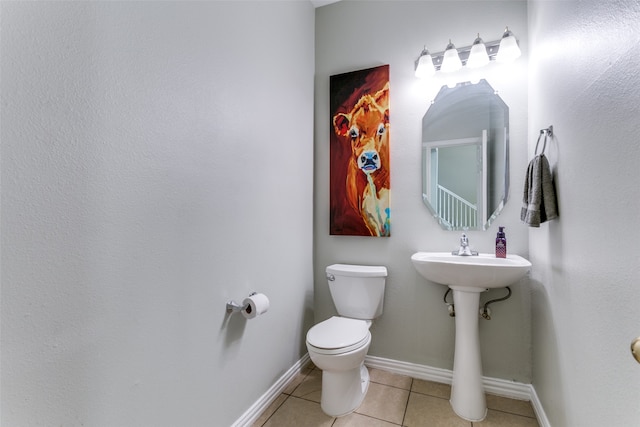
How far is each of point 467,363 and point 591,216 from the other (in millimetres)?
1061

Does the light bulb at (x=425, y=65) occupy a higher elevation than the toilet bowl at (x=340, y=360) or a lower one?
higher

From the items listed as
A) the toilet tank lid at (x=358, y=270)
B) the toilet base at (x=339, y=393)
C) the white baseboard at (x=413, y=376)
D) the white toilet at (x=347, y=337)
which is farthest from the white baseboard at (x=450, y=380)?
the toilet tank lid at (x=358, y=270)

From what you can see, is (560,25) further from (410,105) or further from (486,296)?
(486,296)

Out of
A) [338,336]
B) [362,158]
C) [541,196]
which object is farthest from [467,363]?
[362,158]

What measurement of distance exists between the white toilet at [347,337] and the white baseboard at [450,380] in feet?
0.58

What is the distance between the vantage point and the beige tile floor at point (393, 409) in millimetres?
1528

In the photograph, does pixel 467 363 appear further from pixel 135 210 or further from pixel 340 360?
pixel 135 210

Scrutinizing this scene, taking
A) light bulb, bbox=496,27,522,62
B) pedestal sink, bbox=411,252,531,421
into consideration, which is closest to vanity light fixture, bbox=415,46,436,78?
light bulb, bbox=496,27,522,62

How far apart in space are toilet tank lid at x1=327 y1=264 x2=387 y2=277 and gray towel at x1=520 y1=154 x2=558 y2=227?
0.88m

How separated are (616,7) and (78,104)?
1.54 metres

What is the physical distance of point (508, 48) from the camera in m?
1.70

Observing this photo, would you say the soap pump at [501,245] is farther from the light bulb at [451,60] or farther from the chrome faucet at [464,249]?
the light bulb at [451,60]

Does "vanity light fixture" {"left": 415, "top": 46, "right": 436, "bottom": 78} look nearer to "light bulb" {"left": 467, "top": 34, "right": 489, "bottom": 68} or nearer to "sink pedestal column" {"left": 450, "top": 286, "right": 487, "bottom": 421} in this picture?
"light bulb" {"left": 467, "top": 34, "right": 489, "bottom": 68}

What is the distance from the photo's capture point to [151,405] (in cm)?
102
